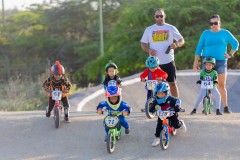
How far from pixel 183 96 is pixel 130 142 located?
10696 mm

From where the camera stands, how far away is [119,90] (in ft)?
30.6

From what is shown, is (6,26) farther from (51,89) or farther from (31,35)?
(51,89)

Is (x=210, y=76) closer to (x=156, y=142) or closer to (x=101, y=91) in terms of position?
(x=156, y=142)

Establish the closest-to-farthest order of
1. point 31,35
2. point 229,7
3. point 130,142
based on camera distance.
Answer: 1. point 130,142
2. point 229,7
3. point 31,35

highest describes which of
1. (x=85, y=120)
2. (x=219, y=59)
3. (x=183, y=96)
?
(x=219, y=59)

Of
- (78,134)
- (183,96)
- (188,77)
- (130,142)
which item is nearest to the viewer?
(130,142)

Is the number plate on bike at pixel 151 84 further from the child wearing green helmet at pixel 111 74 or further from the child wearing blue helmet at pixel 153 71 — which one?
the child wearing green helmet at pixel 111 74

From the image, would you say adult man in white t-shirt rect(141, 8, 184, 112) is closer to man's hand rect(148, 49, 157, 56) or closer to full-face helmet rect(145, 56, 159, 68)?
man's hand rect(148, 49, 157, 56)

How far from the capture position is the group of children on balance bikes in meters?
9.05

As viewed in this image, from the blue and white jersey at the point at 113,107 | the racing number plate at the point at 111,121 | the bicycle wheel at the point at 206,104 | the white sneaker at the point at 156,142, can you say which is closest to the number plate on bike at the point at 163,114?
the white sneaker at the point at 156,142

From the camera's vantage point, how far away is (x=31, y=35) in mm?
43406

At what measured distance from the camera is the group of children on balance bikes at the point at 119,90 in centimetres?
905

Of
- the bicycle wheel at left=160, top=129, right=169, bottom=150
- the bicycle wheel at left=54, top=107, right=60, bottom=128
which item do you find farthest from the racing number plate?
the bicycle wheel at left=54, top=107, right=60, bottom=128

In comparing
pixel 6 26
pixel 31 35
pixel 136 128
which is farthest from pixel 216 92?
pixel 6 26
